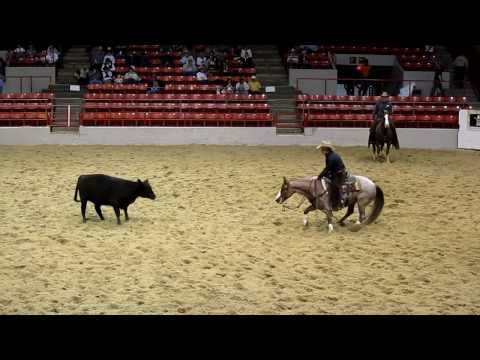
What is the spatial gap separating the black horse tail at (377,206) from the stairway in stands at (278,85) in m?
10.8

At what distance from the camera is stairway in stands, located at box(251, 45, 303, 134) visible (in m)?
22.2

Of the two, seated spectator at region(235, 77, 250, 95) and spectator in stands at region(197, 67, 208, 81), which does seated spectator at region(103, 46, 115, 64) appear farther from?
seated spectator at region(235, 77, 250, 95)

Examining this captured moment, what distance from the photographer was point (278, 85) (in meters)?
25.3

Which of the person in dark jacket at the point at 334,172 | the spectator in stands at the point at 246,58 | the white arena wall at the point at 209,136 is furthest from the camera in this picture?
the spectator in stands at the point at 246,58

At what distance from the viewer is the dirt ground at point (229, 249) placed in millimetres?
7711

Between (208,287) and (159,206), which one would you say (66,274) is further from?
(159,206)

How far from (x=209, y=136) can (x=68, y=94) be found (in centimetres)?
621

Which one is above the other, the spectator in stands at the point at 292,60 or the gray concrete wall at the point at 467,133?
the spectator in stands at the point at 292,60

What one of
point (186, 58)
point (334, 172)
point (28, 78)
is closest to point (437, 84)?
point (186, 58)

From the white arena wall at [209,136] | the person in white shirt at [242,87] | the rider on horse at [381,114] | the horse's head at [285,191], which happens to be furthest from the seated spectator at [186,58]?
the horse's head at [285,191]

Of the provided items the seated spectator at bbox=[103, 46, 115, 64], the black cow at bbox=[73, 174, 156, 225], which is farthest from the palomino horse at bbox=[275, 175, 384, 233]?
the seated spectator at bbox=[103, 46, 115, 64]

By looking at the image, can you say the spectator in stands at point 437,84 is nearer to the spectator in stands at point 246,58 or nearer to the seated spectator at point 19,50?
the spectator in stands at point 246,58

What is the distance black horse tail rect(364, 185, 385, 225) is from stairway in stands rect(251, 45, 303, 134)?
35.6ft

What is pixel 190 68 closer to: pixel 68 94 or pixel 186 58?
pixel 186 58
